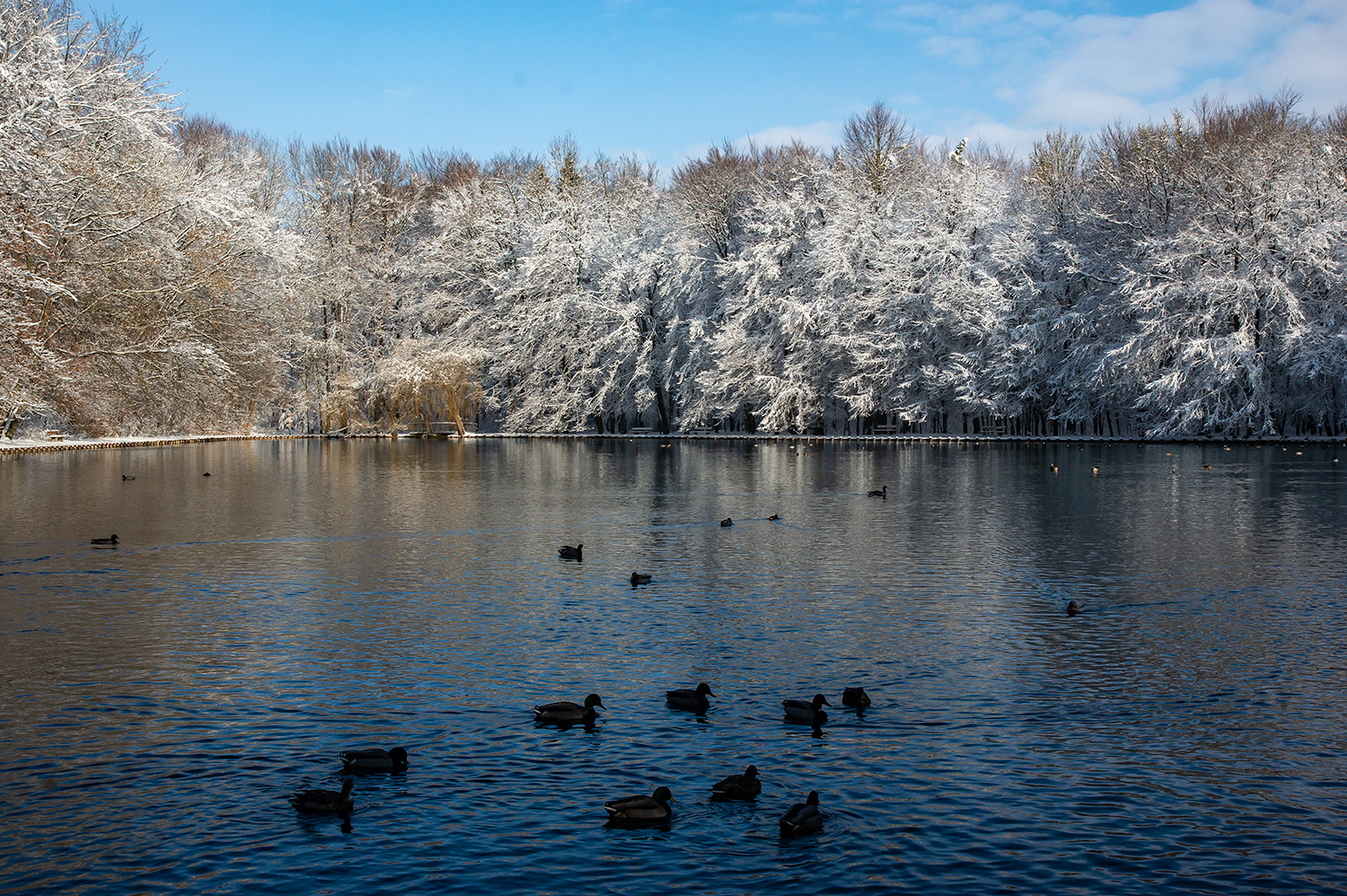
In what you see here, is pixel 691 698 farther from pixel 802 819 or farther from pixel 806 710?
pixel 802 819

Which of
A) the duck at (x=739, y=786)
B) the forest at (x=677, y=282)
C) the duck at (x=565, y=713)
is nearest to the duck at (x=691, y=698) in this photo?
the duck at (x=565, y=713)

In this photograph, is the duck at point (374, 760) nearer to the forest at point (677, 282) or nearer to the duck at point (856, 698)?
the duck at point (856, 698)

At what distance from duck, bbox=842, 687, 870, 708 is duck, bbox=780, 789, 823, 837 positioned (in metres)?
3.15

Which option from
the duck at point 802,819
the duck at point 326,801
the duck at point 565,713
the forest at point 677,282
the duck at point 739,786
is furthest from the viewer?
the forest at point 677,282

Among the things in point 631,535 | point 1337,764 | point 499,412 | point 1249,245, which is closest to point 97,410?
point 631,535

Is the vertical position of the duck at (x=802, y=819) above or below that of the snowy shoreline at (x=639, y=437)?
below

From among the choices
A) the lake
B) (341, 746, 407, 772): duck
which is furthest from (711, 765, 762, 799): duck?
(341, 746, 407, 772): duck

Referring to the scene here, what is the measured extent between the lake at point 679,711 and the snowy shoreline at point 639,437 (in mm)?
37262

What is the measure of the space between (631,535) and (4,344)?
20.6m

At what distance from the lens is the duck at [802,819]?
9484 mm

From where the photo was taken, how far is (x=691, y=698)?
12859mm

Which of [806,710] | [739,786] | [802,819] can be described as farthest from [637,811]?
[806,710]

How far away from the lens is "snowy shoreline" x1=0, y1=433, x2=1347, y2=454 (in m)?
62.8

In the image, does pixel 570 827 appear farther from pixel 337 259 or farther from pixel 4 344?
pixel 337 259
